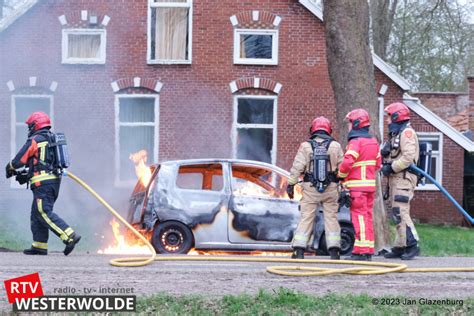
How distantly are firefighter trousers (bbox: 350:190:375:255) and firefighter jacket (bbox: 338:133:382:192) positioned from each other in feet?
0.34

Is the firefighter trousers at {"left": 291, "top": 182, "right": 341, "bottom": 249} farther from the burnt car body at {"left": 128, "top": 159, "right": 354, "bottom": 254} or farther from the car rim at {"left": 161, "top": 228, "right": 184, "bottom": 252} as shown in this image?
the car rim at {"left": 161, "top": 228, "right": 184, "bottom": 252}

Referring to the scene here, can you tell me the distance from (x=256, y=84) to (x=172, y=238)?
981 centimetres

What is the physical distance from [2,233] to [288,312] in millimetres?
11981

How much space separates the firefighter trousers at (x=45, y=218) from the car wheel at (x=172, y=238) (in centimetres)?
165

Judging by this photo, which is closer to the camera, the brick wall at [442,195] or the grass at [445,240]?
the grass at [445,240]

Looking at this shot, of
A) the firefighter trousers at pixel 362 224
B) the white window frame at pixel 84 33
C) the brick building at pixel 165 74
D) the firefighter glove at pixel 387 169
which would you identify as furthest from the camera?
the white window frame at pixel 84 33

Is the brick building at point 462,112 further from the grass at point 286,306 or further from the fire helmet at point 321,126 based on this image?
the grass at point 286,306

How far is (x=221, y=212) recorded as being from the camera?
1305 cm

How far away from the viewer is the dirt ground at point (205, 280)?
334 inches

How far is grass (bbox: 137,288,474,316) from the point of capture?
7.76 meters

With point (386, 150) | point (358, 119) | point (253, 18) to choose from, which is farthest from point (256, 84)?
point (358, 119)

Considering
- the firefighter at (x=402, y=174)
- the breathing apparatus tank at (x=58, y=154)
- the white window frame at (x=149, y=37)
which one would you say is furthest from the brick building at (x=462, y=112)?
the breathing apparatus tank at (x=58, y=154)

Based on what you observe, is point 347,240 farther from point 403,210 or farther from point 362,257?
point 362,257

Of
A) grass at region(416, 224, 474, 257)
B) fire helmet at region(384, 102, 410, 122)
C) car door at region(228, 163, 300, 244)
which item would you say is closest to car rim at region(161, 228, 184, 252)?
car door at region(228, 163, 300, 244)
